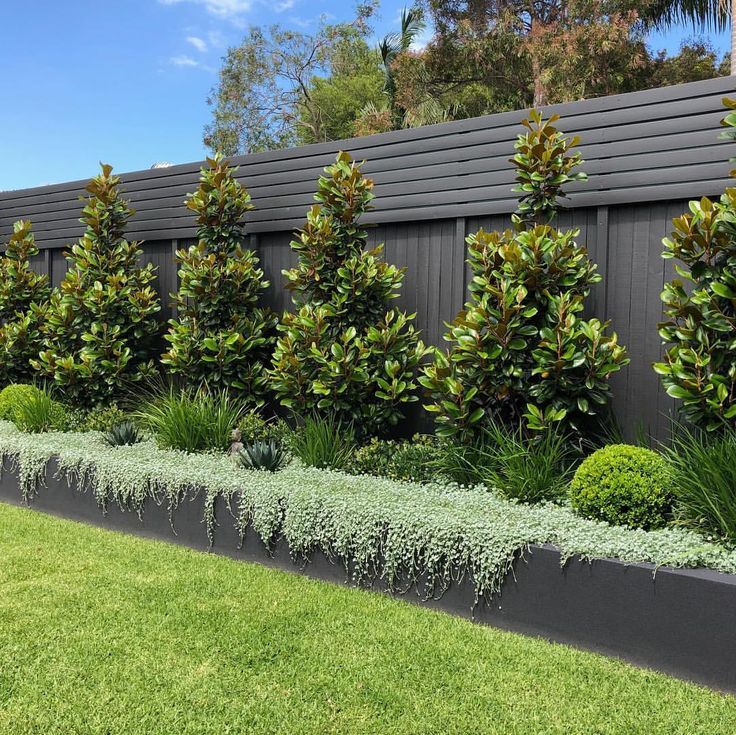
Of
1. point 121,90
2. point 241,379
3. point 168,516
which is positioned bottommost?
point 168,516

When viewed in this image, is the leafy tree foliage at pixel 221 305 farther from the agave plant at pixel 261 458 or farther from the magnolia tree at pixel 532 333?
the magnolia tree at pixel 532 333

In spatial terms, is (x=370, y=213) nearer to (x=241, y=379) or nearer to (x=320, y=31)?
(x=241, y=379)

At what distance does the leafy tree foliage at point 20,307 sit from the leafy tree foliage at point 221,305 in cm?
250

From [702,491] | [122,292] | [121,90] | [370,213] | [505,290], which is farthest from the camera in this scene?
[121,90]

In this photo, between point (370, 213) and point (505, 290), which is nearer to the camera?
point (505, 290)

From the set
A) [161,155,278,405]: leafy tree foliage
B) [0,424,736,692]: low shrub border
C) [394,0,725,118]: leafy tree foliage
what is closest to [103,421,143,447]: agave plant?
[0,424,736,692]: low shrub border

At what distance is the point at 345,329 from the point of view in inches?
238

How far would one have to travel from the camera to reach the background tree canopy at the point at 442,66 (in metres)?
16.0

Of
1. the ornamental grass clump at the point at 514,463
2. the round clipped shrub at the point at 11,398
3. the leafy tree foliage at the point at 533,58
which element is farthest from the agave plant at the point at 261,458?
the leafy tree foliage at the point at 533,58

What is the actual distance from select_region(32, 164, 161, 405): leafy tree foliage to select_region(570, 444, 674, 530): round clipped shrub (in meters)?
5.09

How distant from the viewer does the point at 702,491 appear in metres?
3.81

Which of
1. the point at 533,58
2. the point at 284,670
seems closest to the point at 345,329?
the point at 284,670

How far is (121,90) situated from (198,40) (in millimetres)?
9645

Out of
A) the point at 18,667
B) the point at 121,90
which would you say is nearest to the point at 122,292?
the point at 18,667
